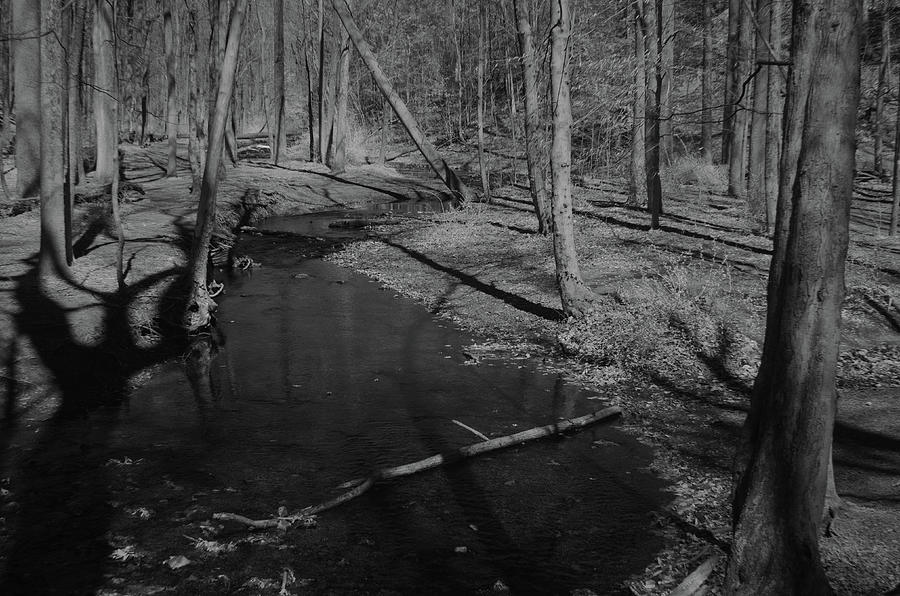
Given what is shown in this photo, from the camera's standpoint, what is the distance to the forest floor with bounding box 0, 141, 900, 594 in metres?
6.09

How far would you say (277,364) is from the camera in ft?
35.3

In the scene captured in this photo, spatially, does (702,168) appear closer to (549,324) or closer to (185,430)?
(549,324)

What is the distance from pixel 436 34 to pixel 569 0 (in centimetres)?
4900

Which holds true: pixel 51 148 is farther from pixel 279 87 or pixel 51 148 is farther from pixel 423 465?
pixel 279 87

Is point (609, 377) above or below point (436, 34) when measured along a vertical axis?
below

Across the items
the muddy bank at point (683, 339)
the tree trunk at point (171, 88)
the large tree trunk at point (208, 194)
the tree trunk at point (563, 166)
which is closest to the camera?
the muddy bank at point (683, 339)

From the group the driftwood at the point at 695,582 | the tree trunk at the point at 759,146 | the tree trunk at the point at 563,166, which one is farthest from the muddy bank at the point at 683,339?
the tree trunk at the point at 759,146

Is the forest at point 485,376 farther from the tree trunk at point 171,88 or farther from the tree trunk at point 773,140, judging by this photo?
the tree trunk at point 171,88

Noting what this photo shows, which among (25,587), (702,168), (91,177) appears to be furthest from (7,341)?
(702,168)

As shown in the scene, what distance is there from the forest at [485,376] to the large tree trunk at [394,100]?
546 cm

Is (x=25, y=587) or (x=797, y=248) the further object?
(x=25, y=587)

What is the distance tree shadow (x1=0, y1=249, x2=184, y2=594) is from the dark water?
0.13 feet

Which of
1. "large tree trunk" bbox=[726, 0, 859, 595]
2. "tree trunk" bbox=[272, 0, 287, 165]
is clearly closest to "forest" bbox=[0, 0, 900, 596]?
"large tree trunk" bbox=[726, 0, 859, 595]

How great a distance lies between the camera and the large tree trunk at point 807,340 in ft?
12.8
